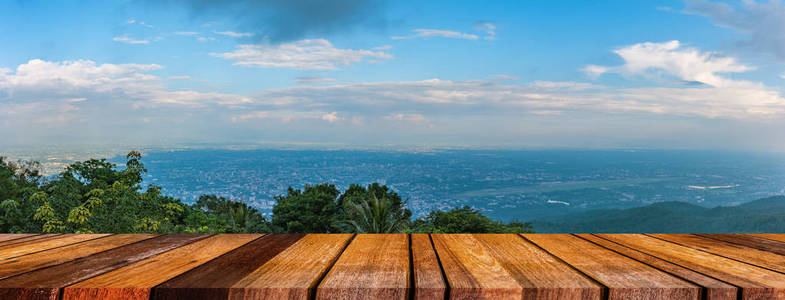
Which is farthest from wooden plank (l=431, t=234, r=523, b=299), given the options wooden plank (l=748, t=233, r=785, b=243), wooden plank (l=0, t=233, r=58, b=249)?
wooden plank (l=0, t=233, r=58, b=249)

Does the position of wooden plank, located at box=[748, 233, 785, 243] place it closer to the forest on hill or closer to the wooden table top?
the wooden table top

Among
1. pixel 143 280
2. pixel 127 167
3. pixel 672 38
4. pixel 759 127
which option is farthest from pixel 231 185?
pixel 672 38

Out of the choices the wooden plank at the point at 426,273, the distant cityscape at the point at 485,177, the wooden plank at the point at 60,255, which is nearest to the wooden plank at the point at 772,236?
the wooden plank at the point at 426,273

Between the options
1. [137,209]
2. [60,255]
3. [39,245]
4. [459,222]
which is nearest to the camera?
[60,255]

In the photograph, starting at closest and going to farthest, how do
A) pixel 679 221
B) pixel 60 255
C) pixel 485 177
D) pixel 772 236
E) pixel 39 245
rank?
pixel 60 255, pixel 39 245, pixel 772 236, pixel 679 221, pixel 485 177

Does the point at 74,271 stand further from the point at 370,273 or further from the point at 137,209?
the point at 137,209

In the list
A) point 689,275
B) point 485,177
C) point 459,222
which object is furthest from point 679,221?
point 689,275

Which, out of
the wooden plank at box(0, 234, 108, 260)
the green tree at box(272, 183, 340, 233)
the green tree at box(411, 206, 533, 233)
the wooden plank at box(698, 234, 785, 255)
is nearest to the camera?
the wooden plank at box(0, 234, 108, 260)

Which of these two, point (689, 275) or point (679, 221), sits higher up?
point (689, 275)
